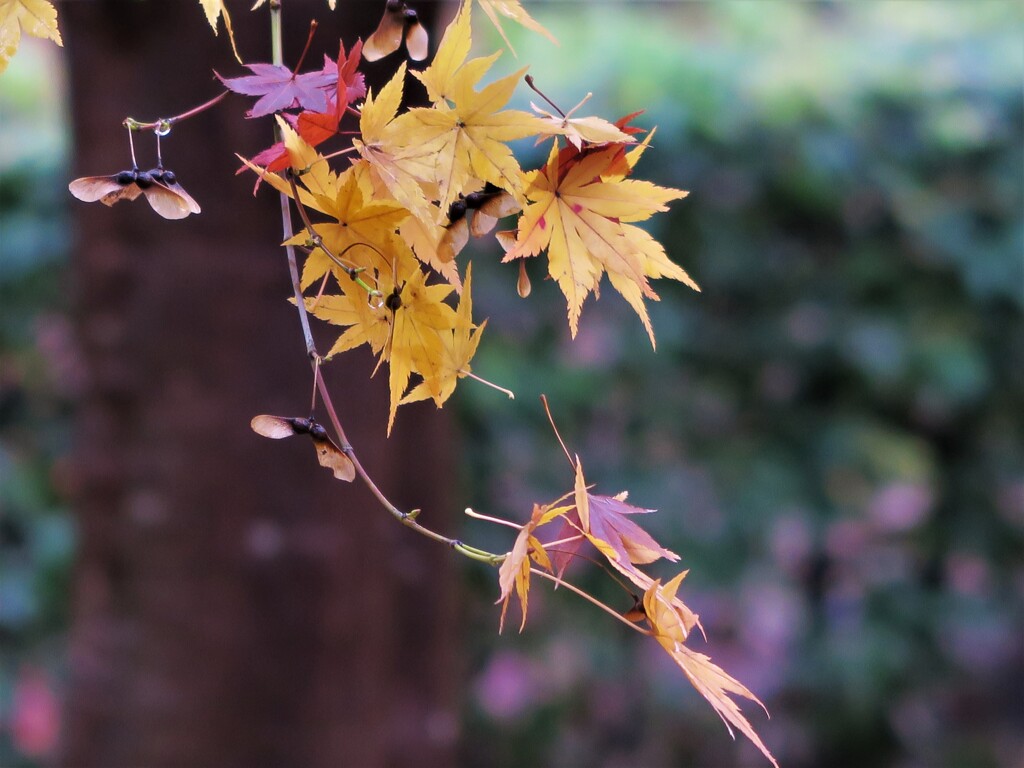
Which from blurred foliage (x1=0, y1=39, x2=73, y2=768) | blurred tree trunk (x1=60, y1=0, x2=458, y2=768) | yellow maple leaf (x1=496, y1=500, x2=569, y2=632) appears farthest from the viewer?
blurred foliage (x1=0, y1=39, x2=73, y2=768)

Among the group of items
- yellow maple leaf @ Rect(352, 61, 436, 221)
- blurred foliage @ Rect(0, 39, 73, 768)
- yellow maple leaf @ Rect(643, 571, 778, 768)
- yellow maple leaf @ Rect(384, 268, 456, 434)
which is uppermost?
yellow maple leaf @ Rect(352, 61, 436, 221)

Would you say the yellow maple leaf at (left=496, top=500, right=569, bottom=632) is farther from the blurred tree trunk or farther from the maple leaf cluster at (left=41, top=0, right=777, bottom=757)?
the blurred tree trunk

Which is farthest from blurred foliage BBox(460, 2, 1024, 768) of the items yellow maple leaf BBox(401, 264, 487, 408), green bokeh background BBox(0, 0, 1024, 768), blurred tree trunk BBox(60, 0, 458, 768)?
yellow maple leaf BBox(401, 264, 487, 408)

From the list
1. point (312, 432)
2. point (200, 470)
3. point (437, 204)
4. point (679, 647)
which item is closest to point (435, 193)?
point (437, 204)

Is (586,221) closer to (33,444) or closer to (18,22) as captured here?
(18,22)

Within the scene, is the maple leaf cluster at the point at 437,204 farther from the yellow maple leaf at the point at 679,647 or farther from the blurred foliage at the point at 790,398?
the blurred foliage at the point at 790,398

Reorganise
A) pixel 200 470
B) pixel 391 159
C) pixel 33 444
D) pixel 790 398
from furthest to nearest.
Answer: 1. pixel 790 398
2. pixel 33 444
3. pixel 200 470
4. pixel 391 159

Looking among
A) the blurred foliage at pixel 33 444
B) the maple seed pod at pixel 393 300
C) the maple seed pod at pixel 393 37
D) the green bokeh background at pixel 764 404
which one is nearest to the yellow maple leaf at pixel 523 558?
the maple seed pod at pixel 393 300
